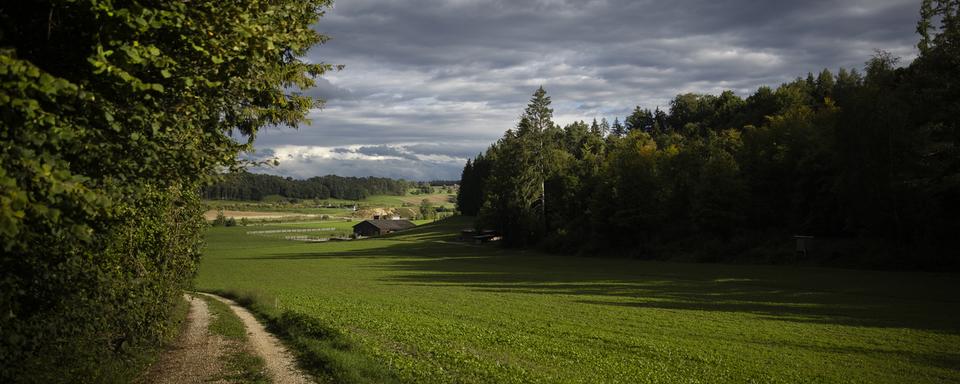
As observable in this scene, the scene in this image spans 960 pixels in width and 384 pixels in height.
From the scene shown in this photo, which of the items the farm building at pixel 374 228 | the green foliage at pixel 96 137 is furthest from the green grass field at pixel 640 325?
the farm building at pixel 374 228

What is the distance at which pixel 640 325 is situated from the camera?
2233 centimetres

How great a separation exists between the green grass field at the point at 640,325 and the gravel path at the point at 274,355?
29.9 inches

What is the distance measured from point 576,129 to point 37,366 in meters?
143

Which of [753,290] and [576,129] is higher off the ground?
[576,129]

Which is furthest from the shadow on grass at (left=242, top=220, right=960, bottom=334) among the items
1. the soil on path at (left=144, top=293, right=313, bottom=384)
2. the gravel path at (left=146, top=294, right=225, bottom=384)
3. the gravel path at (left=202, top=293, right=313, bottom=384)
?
the gravel path at (left=146, top=294, right=225, bottom=384)

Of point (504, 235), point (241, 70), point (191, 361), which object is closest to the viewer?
point (241, 70)

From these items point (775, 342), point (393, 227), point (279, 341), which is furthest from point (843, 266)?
point (393, 227)

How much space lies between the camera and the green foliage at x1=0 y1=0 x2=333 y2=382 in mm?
5898

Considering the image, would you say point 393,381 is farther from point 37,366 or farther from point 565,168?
point 565,168

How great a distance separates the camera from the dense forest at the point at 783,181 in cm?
3950

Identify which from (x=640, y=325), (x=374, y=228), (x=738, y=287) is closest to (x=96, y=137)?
(x=640, y=325)

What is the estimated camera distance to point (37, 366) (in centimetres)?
1005

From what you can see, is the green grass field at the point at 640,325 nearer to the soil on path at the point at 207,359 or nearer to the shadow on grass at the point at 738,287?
the shadow on grass at the point at 738,287

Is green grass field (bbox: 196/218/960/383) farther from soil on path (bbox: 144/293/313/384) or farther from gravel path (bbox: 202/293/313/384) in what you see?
soil on path (bbox: 144/293/313/384)
